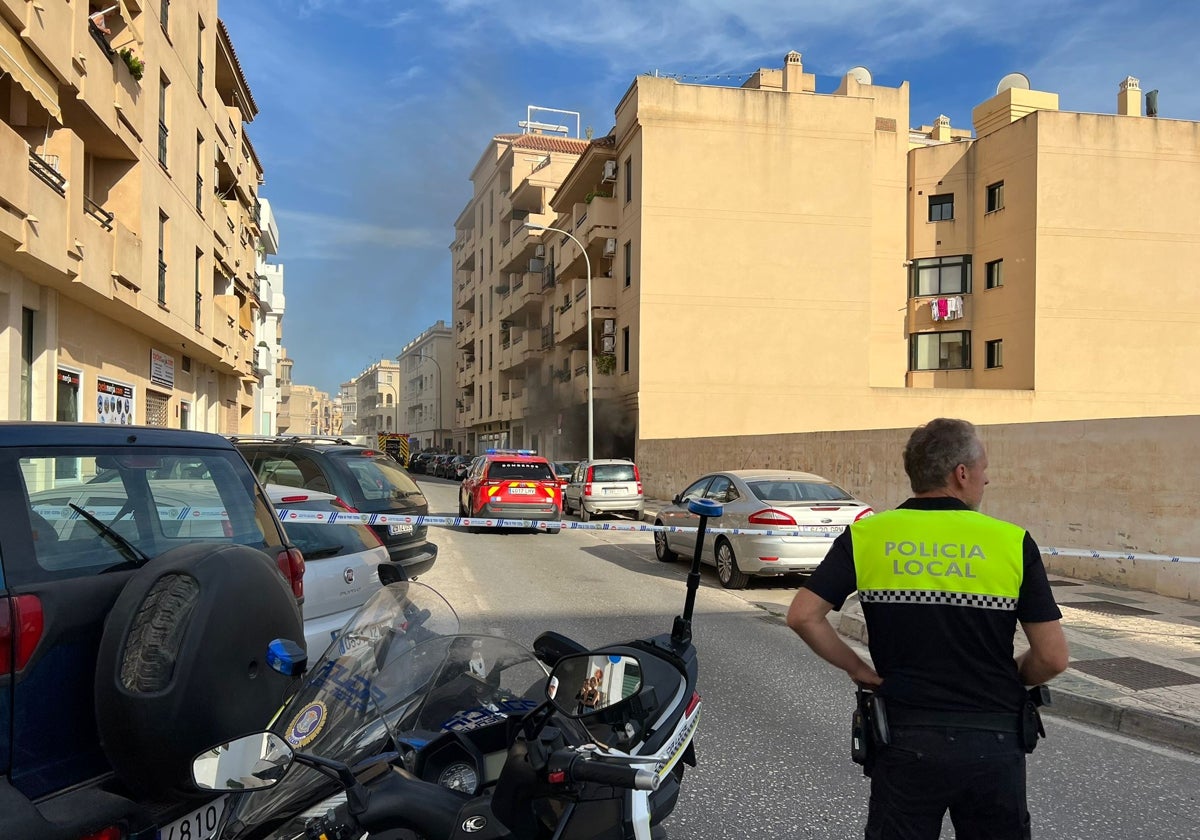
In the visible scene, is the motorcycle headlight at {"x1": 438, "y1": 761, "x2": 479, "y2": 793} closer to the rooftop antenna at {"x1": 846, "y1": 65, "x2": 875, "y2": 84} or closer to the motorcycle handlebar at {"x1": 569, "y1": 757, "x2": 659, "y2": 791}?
Result: the motorcycle handlebar at {"x1": 569, "y1": 757, "x2": 659, "y2": 791}

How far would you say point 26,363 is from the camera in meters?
13.8

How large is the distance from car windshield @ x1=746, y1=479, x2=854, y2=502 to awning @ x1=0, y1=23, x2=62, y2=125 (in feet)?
38.6

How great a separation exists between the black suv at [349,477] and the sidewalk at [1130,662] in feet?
14.8

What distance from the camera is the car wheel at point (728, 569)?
10672 mm

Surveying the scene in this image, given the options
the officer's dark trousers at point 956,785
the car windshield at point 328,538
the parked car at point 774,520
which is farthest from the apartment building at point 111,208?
the officer's dark trousers at point 956,785

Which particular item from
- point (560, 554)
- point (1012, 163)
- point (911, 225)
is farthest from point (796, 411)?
point (560, 554)

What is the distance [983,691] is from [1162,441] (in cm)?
934

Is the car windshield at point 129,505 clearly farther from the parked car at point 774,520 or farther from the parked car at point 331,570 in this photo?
the parked car at point 774,520

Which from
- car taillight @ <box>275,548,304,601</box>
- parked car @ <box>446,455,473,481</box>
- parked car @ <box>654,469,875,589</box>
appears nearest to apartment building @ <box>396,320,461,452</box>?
parked car @ <box>446,455,473,481</box>

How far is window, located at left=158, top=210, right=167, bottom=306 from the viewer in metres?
19.4

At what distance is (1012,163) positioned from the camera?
3300 cm

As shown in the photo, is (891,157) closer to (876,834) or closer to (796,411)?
(796,411)

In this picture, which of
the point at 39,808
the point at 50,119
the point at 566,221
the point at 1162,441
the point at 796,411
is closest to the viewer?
the point at 39,808

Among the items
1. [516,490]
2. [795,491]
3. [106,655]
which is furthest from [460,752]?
[516,490]
